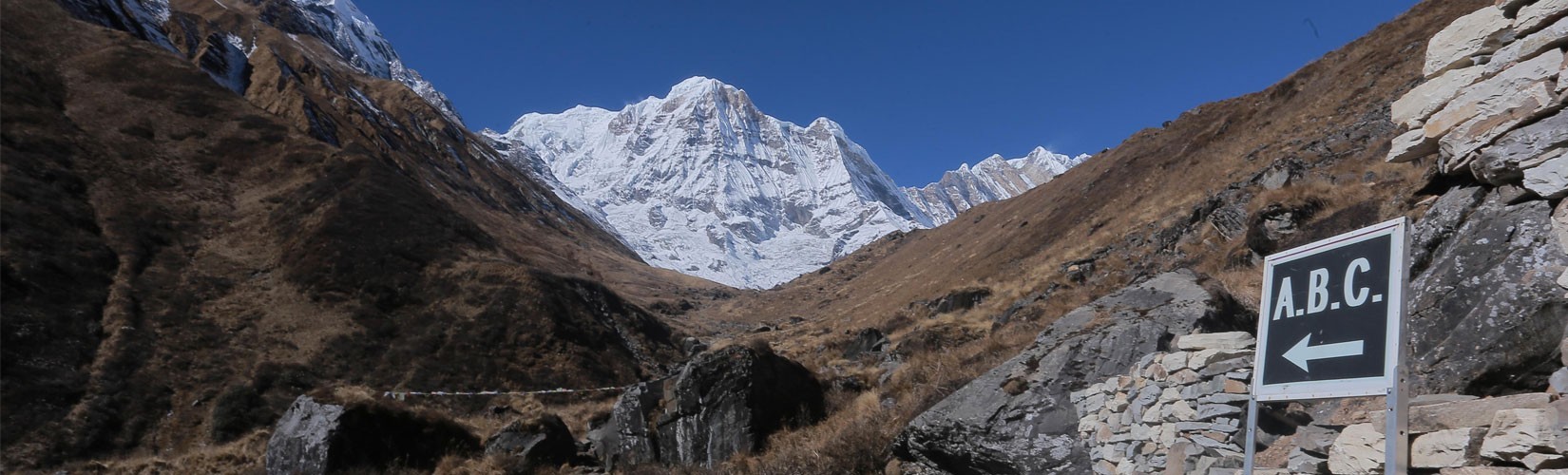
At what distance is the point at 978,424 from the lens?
870 cm

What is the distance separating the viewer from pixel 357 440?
14039mm

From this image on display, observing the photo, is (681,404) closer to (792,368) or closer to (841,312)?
(792,368)

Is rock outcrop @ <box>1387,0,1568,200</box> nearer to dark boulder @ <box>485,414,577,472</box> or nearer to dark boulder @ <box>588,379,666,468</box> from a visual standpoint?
dark boulder @ <box>588,379,666,468</box>

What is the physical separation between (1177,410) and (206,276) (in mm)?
32453

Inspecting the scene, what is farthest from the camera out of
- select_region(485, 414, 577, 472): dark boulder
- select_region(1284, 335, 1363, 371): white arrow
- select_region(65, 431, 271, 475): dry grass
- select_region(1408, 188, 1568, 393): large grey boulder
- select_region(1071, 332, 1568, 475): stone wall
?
select_region(65, 431, 271, 475): dry grass

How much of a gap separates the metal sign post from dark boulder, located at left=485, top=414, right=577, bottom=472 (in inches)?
495

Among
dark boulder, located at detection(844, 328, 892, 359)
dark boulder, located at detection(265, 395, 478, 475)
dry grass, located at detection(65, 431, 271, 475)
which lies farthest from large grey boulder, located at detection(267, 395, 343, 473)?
dark boulder, located at detection(844, 328, 892, 359)

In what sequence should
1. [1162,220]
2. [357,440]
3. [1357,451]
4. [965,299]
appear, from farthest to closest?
[965,299] → [1162,220] → [357,440] → [1357,451]

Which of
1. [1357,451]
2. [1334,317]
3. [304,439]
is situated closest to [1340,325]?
[1334,317]

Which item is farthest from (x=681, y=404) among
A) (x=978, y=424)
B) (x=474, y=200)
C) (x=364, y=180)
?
(x=474, y=200)

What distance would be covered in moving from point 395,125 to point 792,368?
277 feet

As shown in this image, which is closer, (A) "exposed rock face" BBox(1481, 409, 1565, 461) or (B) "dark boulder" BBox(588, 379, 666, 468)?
(A) "exposed rock face" BBox(1481, 409, 1565, 461)

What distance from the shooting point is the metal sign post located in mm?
A: 3465

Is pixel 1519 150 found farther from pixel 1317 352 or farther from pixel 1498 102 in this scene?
pixel 1317 352
